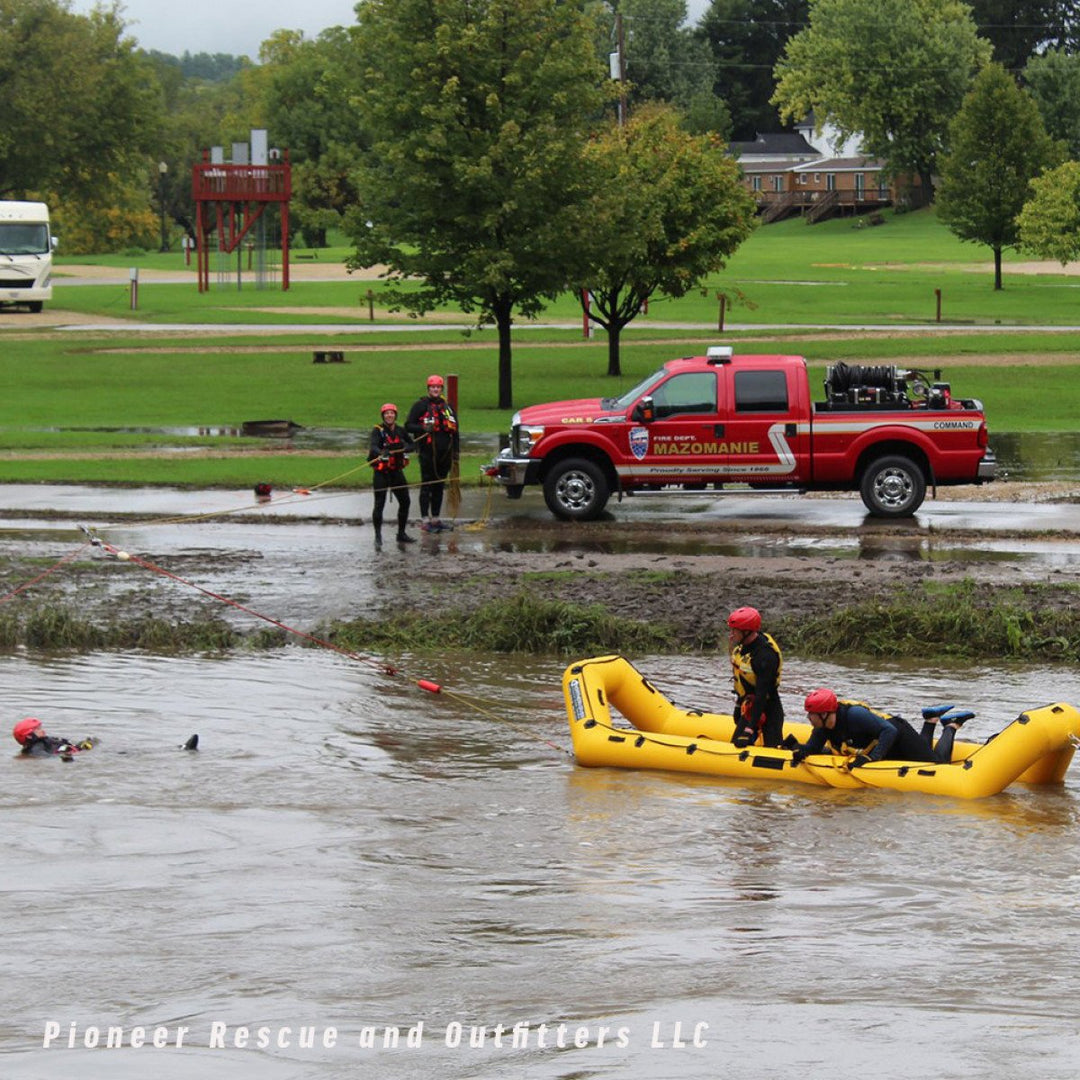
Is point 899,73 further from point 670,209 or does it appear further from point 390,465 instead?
point 390,465

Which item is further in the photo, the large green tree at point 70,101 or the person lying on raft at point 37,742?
the large green tree at point 70,101

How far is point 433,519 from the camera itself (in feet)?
76.3

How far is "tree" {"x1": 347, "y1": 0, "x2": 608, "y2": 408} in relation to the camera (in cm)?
3297

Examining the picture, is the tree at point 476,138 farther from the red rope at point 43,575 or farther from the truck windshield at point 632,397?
the red rope at point 43,575

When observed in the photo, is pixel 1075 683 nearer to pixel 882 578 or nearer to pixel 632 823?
pixel 882 578

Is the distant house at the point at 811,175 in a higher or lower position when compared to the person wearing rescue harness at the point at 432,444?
higher

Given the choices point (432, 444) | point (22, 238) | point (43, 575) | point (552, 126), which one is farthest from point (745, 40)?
point (43, 575)

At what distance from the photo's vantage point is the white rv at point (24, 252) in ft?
196

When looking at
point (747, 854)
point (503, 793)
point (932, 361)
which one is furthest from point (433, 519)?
point (932, 361)

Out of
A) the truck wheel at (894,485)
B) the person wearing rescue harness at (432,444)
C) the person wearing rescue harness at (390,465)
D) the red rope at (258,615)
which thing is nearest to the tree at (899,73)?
the truck wheel at (894,485)

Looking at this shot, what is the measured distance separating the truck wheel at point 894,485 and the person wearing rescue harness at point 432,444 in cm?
521

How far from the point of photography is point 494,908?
1078 cm

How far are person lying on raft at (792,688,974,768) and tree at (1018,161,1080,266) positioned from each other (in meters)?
52.9

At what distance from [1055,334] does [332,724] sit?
39.5 meters
